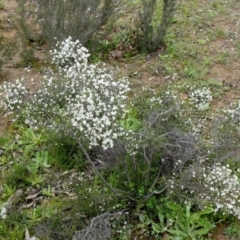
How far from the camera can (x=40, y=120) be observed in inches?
127

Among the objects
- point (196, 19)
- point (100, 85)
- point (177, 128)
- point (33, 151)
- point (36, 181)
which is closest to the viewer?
point (100, 85)

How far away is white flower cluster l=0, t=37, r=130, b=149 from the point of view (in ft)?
9.27

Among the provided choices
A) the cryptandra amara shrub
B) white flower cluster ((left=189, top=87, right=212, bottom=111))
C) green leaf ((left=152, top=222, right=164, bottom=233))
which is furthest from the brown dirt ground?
green leaf ((left=152, top=222, right=164, bottom=233))

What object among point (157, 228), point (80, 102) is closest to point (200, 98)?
point (157, 228)

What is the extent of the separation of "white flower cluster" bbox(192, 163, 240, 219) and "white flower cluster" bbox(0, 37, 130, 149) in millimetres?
675

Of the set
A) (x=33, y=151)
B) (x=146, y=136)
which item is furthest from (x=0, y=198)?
(x=146, y=136)

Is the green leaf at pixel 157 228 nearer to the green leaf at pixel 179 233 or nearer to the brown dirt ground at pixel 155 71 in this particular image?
the green leaf at pixel 179 233

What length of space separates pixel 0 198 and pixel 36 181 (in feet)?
1.02

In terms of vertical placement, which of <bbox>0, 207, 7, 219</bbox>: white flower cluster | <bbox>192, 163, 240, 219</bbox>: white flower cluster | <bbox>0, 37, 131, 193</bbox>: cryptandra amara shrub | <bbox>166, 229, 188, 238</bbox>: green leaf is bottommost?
<bbox>0, 207, 7, 219</bbox>: white flower cluster

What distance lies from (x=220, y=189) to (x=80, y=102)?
111 cm

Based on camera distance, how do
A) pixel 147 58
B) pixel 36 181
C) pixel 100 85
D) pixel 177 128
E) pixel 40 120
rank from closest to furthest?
pixel 100 85, pixel 40 120, pixel 177 128, pixel 36 181, pixel 147 58

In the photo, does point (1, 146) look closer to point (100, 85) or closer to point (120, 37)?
point (100, 85)

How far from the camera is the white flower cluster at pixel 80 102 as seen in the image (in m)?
2.82

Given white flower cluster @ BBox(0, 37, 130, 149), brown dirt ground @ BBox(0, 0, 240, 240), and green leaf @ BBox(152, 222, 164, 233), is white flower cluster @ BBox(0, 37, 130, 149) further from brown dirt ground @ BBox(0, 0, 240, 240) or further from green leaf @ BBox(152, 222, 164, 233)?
brown dirt ground @ BBox(0, 0, 240, 240)
